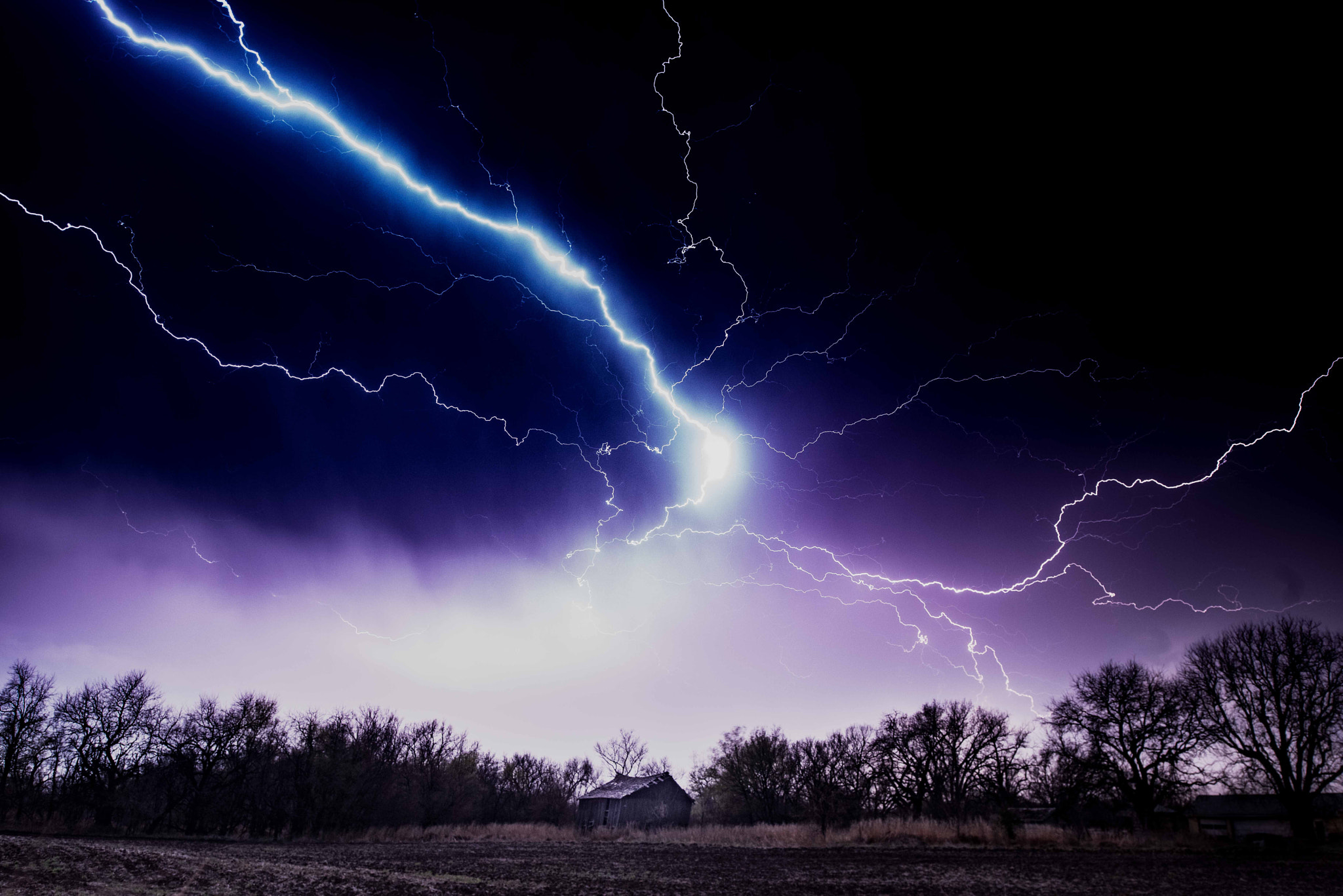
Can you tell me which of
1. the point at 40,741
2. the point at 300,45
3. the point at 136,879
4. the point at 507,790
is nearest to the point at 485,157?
the point at 300,45

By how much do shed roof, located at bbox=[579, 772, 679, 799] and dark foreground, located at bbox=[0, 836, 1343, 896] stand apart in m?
23.8

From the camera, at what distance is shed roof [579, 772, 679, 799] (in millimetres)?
41125

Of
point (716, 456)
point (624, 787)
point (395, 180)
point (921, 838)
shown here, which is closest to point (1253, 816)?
point (921, 838)

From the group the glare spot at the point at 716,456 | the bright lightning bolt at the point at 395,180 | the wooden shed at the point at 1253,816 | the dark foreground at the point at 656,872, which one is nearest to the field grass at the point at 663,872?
the dark foreground at the point at 656,872

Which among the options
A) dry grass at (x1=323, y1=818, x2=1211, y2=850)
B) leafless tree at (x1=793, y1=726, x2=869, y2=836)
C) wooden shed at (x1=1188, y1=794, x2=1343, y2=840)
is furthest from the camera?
leafless tree at (x1=793, y1=726, x2=869, y2=836)

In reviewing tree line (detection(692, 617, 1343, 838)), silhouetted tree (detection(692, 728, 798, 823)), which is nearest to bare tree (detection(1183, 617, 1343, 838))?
tree line (detection(692, 617, 1343, 838))

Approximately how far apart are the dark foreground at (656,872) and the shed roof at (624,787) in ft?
78.1

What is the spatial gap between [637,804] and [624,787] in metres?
2.64

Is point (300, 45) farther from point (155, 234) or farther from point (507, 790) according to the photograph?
point (507, 790)

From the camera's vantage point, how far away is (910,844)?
70.7ft

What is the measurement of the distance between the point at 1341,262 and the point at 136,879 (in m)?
25.4

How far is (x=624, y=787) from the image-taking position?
4366 centimetres

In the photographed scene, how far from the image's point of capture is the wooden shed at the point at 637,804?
40000 mm

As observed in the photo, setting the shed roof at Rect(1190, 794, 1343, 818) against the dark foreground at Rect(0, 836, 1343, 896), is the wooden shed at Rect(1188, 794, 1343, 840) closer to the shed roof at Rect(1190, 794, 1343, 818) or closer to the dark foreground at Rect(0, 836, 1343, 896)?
the shed roof at Rect(1190, 794, 1343, 818)
